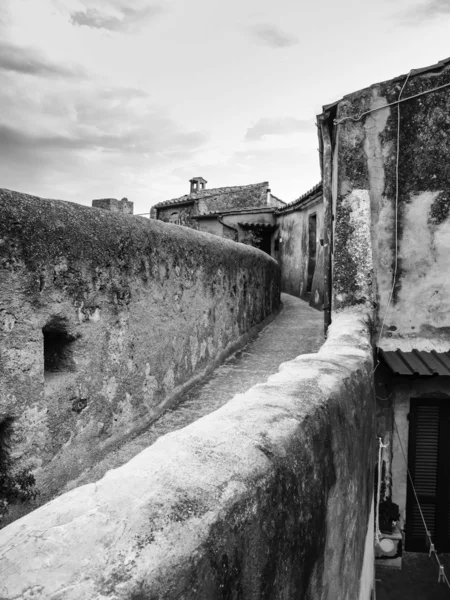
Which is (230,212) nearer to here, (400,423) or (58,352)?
(400,423)

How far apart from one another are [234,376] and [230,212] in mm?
13409

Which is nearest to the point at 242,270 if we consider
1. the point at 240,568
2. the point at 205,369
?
the point at 205,369

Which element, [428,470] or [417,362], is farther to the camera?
[428,470]

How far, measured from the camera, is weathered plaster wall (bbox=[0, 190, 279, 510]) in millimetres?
2697

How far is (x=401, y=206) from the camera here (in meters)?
5.94

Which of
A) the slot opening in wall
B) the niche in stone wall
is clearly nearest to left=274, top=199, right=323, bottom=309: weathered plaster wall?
the slot opening in wall

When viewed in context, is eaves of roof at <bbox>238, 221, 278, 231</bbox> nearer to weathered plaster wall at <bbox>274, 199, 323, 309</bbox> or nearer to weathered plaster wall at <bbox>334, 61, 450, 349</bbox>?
weathered plaster wall at <bbox>274, 199, 323, 309</bbox>

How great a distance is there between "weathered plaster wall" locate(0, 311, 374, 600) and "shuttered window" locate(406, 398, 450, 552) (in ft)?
15.8

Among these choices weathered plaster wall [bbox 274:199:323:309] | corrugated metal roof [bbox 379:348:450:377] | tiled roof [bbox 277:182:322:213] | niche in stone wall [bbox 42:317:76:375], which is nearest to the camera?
niche in stone wall [bbox 42:317:76:375]

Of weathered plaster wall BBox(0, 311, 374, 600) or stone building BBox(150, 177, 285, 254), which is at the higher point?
stone building BBox(150, 177, 285, 254)

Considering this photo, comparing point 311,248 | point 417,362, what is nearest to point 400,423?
point 417,362

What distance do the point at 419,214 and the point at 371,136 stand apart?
1.15m

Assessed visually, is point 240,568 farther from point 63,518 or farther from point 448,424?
point 448,424

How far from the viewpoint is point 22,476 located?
2744 millimetres
